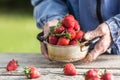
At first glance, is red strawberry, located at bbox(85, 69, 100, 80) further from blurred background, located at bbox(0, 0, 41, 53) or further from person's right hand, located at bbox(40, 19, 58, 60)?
blurred background, located at bbox(0, 0, 41, 53)

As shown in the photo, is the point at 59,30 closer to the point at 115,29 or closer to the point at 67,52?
the point at 67,52

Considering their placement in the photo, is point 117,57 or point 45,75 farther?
point 117,57

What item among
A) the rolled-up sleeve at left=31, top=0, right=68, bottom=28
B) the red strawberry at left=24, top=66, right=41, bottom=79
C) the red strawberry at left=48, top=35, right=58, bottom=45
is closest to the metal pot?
the red strawberry at left=48, top=35, right=58, bottom=45

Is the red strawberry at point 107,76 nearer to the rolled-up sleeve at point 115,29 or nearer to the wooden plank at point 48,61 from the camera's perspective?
the wooden plank at point 48,61

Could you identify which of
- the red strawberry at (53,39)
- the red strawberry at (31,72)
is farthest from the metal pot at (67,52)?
the red strawberry at (31,72)

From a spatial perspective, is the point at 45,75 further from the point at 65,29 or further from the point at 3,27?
the point at 3,27

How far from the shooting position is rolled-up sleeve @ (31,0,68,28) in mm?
2879

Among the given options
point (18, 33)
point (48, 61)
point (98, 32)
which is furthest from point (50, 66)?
point (18, 33)

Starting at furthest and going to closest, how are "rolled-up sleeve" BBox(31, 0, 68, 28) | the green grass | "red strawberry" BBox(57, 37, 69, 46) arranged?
the green grass → "rolled-up sleeve" BBox(31, 0, 68, 28) → "red strawberry" BBox(57, 37, 69, 46)

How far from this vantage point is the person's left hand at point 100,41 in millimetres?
2580

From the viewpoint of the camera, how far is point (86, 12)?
285 cm

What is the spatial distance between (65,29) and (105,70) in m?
0.27

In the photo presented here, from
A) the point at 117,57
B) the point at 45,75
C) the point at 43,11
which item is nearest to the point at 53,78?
the point at 45,75

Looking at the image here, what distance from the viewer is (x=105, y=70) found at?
2422mm
